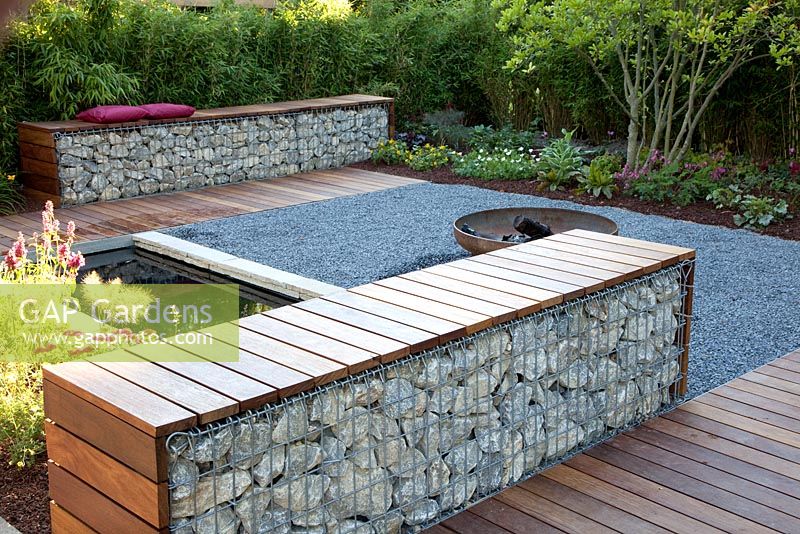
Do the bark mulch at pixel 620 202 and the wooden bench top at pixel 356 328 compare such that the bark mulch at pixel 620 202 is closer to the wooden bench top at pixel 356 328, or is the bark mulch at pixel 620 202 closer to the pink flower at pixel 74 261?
the wooden bench top at pixel 356 328

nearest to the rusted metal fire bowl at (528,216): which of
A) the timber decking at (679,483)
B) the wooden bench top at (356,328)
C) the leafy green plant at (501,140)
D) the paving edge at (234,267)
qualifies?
the paving edge at (234,267)

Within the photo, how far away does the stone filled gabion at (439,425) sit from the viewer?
6.78ft

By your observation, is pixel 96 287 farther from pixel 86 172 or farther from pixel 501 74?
pixel 501 74

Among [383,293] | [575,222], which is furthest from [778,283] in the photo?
[383,293]

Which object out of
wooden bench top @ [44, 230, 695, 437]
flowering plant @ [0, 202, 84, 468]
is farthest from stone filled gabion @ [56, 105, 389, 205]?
wooden bench top @ [44, 230, 695, 437]

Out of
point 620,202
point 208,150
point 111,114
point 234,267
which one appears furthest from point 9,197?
point 620,202

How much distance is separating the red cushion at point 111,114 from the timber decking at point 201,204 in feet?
2.21

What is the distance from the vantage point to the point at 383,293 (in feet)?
9.80

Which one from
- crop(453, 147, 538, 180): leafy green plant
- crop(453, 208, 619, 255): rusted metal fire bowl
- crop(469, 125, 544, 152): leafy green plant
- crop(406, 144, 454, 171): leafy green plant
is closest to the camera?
crop(453, 208, 619, 255): rusted metal fire bowl

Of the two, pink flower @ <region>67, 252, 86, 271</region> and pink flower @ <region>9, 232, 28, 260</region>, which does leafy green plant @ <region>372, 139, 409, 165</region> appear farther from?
pink flower @ <region>9, 232, 28, 260</region>

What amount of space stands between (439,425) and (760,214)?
4.75 metres

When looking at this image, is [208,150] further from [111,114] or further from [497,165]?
[497,165]

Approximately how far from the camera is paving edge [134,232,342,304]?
5.00 metres

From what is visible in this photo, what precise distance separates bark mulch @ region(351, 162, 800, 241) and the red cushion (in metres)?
2.48
